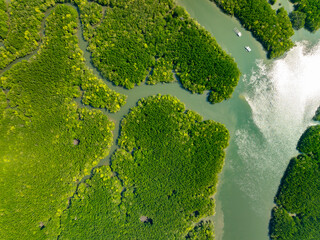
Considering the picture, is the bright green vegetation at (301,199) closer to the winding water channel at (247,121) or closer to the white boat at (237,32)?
the winding water channel at (247,121)

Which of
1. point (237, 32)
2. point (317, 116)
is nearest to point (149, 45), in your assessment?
point (237, 32)

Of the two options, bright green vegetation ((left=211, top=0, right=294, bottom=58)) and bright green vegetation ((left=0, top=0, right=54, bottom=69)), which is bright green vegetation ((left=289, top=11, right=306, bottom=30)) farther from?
bright green vegetation ((left=0, top=0, right=54, bottom=69))

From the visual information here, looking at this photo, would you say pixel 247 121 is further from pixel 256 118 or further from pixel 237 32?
pixel 237 32

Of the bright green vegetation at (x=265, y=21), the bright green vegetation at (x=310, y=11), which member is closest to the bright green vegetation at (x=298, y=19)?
the bright green vegetation at (x=310, y=11)

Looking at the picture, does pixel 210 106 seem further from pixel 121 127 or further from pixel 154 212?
pixel 154 212

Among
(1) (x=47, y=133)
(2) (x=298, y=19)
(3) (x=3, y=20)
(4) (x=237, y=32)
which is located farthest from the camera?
(4) (x=237, y=32)

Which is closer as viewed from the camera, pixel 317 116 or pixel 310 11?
pixel 310 11
